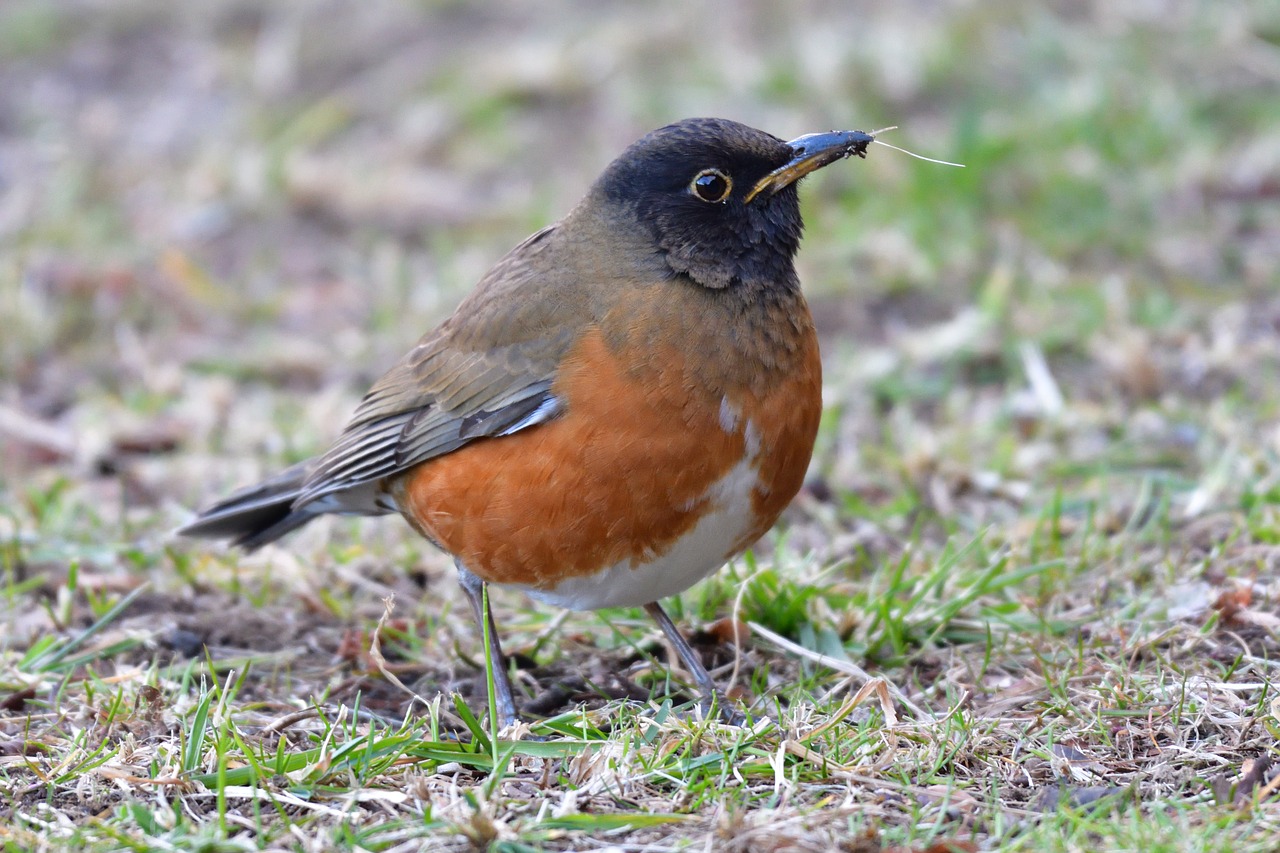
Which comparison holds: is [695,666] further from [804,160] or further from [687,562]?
[804,160]

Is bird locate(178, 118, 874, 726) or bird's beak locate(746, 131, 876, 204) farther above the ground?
bird's beak locate(746, 131, 876, 204)

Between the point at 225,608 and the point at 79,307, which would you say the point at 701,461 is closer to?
the point at 225,608

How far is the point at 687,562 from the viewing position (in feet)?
14.6

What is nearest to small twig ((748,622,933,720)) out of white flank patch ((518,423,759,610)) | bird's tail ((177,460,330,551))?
white flank patch ((518,423,759,610))

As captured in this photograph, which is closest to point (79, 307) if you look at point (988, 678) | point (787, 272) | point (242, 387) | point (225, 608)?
point (242, 387)

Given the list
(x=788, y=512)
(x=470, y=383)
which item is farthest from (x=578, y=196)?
(x=470, y=383)

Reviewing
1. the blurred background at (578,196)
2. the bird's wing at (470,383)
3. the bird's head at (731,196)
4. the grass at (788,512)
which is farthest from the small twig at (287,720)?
the bird's head at (731,196)

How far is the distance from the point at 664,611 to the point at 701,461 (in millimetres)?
813

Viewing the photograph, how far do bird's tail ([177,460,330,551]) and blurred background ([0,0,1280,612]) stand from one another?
0.92 feet

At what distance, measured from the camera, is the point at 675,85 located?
33.0 feet

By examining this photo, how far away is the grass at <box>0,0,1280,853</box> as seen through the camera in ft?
12.5

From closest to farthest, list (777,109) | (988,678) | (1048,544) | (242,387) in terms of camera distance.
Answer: (988,678), (1048,544), (242,387), (777,109)

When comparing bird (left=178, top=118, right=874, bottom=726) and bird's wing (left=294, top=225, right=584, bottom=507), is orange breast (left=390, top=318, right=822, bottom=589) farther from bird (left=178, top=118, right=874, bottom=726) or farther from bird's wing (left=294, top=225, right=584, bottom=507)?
bird's wing (left=294, top=225, right=584, bottom=507)

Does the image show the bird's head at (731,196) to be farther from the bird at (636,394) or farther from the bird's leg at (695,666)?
the bird's leg at (695,666)
